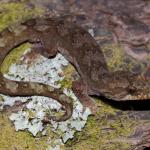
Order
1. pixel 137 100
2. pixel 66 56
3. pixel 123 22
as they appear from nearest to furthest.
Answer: pixel 137 100
pixel 66 56
pixel 123 22

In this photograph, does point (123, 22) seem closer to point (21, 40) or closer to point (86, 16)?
point (86, 16)

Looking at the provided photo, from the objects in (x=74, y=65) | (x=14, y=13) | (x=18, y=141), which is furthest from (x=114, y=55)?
(x=18, y=141)

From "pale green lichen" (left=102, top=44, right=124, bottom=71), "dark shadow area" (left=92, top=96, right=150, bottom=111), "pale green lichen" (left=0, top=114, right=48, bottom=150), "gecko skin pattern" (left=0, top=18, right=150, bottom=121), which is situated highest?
"gecko skin pattern" (left=0, top=18, right=150, bottom=121)

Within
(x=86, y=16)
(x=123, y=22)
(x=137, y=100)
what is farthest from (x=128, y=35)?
(x=137, y=100)

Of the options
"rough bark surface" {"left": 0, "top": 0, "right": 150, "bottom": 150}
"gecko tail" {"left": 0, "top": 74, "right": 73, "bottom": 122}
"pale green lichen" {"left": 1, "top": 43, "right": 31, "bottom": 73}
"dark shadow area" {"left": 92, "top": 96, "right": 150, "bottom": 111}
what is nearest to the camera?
"gecko tail" {"left": 0, "top": 74, "right": 73, "bottom": 122}

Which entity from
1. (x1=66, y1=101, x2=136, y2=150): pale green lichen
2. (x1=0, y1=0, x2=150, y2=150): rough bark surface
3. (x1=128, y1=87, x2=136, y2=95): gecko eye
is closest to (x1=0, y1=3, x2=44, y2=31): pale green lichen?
(x1=0, y1=0, x2=150, y2=150): rough bark surface

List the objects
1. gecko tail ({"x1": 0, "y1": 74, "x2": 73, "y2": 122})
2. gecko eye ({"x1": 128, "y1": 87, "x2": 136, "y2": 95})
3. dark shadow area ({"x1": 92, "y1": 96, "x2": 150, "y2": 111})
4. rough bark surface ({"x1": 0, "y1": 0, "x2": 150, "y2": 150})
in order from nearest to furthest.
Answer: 1. gecko eye ({"x1": 128, "y1": 87, "x2": 136, "y2": 95})
2. gecko tail ({"x1": 0, "y1": 74, "x2": 73, "y2": 122})
3. dark shadow area ({"x1": 92, "y1": 96, "x2": 150, "y2": 111})
4. rough bark surface ({"x1": 0, "y1": 0, "x2": 150, "y2": 150})

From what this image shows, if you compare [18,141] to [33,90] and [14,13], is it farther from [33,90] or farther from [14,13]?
[14,13]

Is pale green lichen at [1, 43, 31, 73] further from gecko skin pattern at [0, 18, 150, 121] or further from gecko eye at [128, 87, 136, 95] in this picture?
gecko eye at [128, 87, 136, 95]

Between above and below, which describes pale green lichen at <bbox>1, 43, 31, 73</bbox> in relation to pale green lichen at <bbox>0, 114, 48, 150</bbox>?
above
